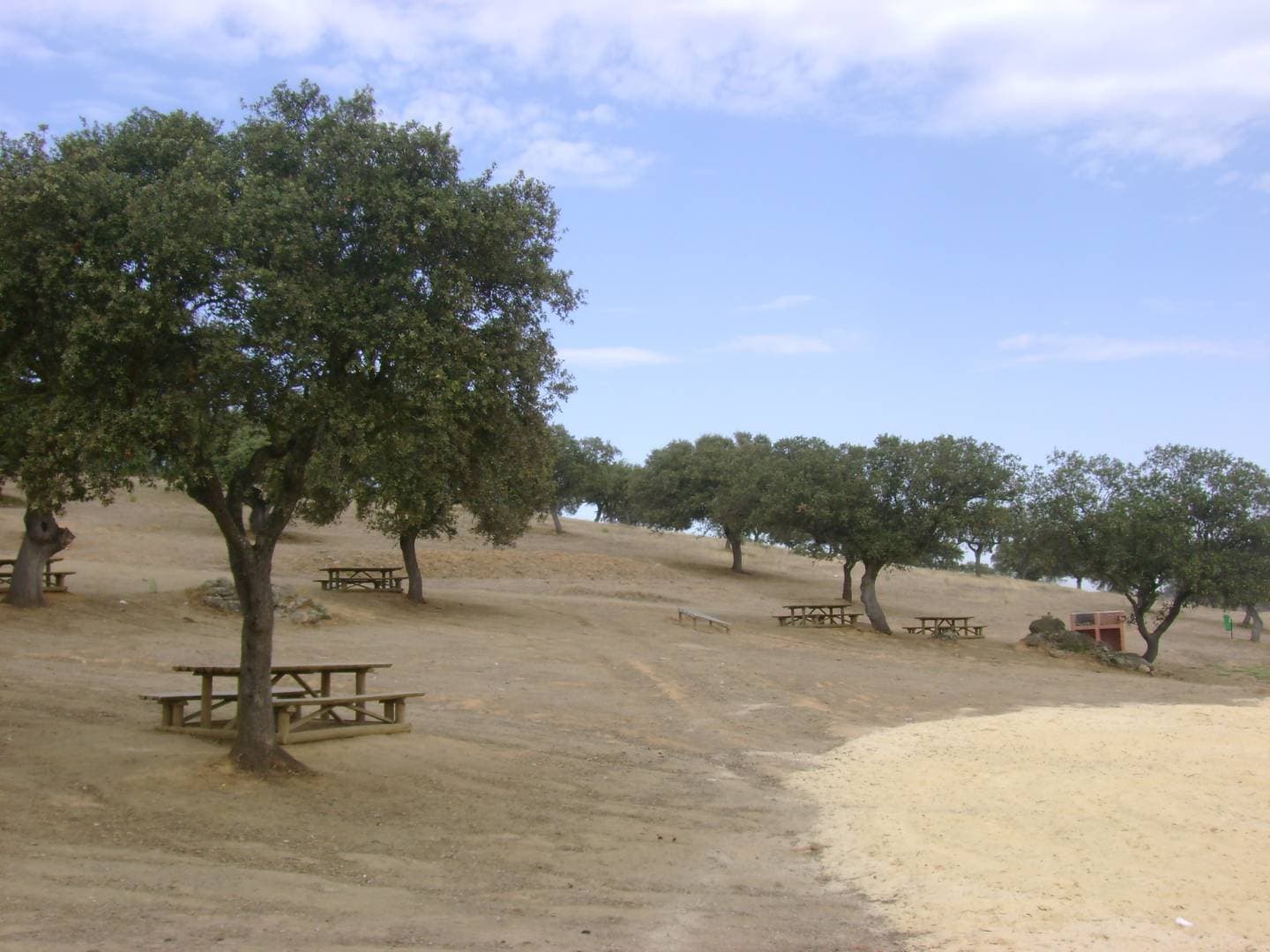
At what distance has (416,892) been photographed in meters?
7.75

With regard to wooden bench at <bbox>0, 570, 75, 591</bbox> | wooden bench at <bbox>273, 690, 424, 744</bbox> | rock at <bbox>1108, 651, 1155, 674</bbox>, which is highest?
wooden bench at <bbox>0, 570, 75, 591</bbox>

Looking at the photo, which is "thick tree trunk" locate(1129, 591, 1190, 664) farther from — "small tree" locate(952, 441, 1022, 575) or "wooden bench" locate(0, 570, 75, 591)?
"wooden bench" locate(0, 570, 75, 591)

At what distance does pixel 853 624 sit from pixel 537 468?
26.0 meters

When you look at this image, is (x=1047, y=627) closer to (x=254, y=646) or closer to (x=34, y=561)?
(x=34, y=561)

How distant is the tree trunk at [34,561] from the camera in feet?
68.2

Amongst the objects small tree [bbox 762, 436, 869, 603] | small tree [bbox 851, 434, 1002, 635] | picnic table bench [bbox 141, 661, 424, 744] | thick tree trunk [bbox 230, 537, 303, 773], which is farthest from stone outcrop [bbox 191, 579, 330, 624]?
small tree [bbox 851, 434, 1002, 635]

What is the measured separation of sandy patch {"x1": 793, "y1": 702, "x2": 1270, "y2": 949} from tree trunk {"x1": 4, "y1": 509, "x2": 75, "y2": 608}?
1646 cm

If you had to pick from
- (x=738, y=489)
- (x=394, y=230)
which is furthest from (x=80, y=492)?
(x=738, y=489)

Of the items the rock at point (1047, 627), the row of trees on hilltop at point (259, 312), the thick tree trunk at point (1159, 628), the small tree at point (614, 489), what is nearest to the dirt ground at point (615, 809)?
the row of trees on hilltop at point (259, 312)

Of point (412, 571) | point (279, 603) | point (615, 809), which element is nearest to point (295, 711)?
point (615, 809)

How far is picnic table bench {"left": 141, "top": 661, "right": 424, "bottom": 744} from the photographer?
Result: 38.4 ft

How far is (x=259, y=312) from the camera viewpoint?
9508 mm

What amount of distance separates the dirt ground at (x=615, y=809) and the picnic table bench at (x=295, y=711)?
298mm

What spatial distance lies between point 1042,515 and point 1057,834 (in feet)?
95.7
